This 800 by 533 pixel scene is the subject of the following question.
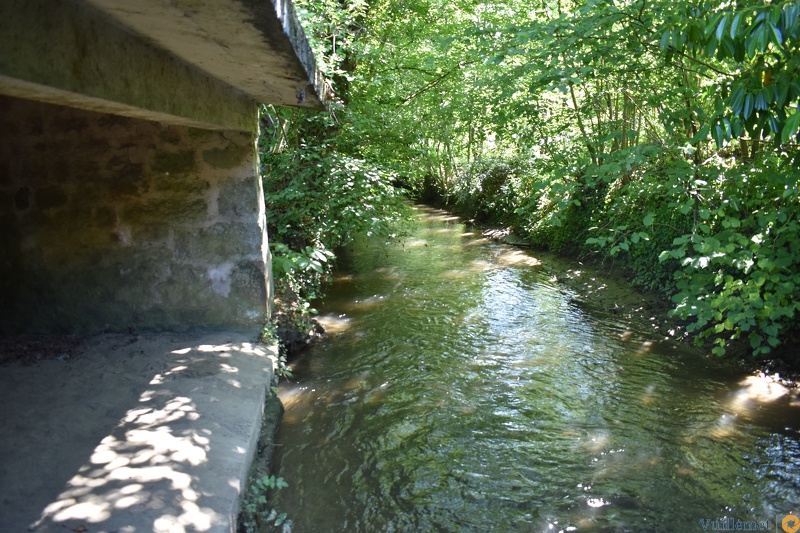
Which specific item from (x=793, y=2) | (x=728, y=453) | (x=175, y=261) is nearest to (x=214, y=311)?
(x=175, y=261)

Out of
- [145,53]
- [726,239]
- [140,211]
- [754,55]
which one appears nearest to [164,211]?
[140,211]

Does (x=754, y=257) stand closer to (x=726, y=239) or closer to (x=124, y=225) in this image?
(x=726, y=239)

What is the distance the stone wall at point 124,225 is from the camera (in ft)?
14.1

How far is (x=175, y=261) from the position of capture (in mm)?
4570

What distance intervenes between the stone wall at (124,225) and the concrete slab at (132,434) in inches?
14.6

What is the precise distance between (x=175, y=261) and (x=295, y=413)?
1.53 meters

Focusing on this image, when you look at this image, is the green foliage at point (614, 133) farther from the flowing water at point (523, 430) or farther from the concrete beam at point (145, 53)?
the concrete beam at point (145, 53)

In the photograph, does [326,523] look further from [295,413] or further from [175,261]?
[175,261]

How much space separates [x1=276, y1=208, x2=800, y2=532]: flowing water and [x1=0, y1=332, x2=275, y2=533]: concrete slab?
603mm

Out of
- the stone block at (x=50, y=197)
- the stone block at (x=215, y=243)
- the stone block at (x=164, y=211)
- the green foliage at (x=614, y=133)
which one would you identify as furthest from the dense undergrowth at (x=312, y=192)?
the stone block at (x=50, y=197)

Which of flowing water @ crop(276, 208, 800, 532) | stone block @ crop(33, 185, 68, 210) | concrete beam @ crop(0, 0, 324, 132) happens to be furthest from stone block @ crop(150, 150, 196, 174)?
flowing water @ crop(276, 208, 800, 532)

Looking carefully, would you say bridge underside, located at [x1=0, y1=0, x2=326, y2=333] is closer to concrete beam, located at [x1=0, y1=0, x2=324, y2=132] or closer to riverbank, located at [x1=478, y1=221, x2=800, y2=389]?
concrete beam, located at [x1=0, y1=0, x2=324, y2=132]

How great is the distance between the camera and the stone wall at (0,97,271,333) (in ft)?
14.1

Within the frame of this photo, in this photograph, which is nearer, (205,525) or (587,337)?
(205,525)
